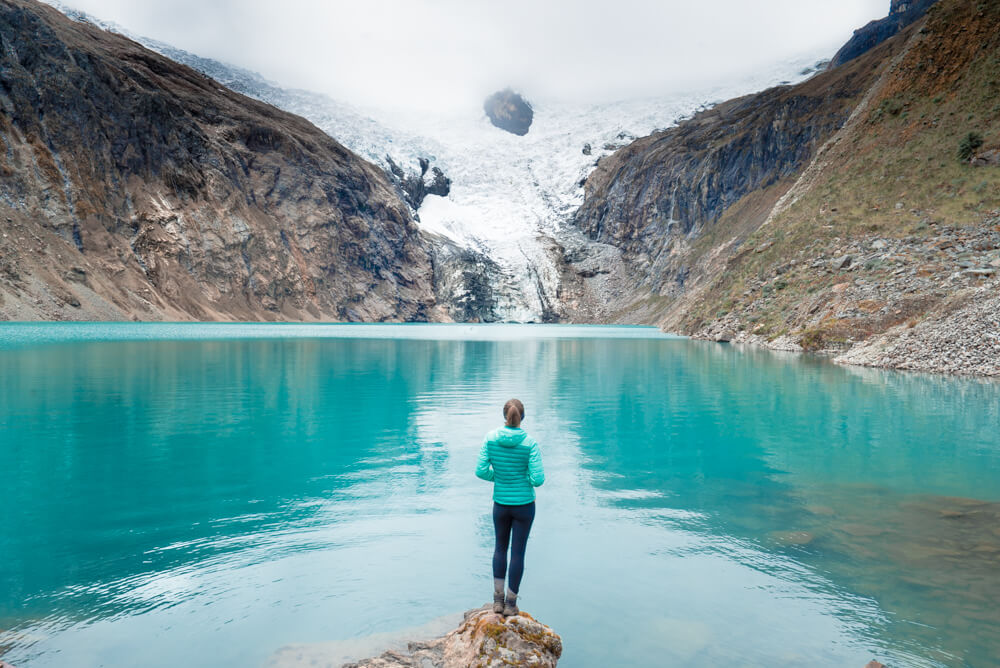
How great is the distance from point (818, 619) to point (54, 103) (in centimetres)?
11321

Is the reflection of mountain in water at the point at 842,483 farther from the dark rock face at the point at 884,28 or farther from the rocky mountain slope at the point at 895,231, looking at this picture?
the dark rock face at the point at 884,28

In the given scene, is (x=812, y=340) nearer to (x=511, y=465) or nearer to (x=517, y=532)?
(x=517, y=532)

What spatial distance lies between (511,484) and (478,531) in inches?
145

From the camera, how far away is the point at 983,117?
148 ft

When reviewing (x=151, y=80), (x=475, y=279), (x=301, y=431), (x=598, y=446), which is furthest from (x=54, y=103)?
(x=598, y=446)

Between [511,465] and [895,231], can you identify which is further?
[895,231]

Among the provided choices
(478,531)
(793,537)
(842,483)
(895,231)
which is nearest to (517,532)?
(478,531)

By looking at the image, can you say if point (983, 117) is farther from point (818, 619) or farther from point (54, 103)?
point (54, 103)

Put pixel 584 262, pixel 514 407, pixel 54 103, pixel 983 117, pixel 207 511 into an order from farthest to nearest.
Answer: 1. pixel 584 262
2. pixel 54 103
3. pixel 983 117
4. pixel 207 511
5. pixel 514 407

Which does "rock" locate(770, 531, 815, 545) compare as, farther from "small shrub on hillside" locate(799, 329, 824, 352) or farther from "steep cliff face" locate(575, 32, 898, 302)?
"steep cliff face" locate(575, 32, 898, 302)

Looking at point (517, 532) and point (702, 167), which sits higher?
point (702, 167)

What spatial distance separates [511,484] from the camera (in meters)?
6.04

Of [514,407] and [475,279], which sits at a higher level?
[475,279]

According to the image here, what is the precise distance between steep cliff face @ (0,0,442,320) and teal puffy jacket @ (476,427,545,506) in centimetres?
8273
